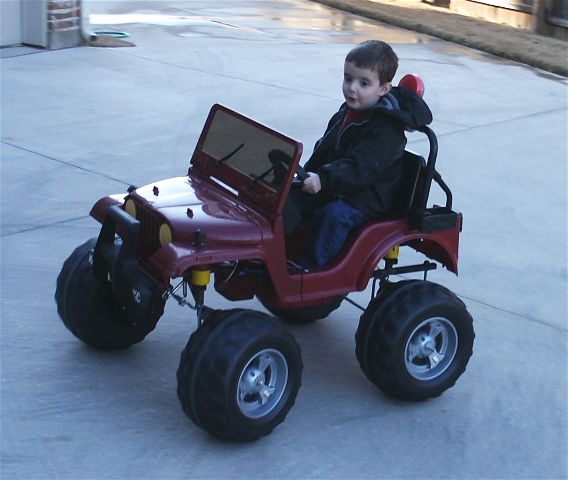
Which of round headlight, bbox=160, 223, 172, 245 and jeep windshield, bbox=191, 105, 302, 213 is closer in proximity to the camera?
round headlight, bbox=160, 223, 172, 245

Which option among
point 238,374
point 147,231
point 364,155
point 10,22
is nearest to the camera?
point 238,374

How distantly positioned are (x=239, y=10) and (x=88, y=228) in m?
8.76

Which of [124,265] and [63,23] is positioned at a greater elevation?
[124,265]

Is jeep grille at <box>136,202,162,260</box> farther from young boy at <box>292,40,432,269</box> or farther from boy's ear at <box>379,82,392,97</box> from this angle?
boy's ear at <box>379,82,392,97</box>

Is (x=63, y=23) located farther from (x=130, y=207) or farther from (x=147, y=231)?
(x=147, y=231)

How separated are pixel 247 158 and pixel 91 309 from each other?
35.6 inches

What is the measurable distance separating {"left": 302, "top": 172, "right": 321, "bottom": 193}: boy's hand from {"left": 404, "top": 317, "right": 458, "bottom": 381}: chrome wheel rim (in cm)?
72

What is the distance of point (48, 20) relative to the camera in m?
10.0

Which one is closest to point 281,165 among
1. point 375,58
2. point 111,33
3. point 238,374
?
point 375,58

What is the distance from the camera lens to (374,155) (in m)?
4.00

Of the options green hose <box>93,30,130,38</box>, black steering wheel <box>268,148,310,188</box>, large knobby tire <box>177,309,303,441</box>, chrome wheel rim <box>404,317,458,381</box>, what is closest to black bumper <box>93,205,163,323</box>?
large knobby tire <box>177,309,303,441</box>

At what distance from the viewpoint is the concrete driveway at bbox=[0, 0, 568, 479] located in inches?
146

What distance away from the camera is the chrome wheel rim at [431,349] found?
161 inches

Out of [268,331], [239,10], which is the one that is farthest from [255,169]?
[239,10]
